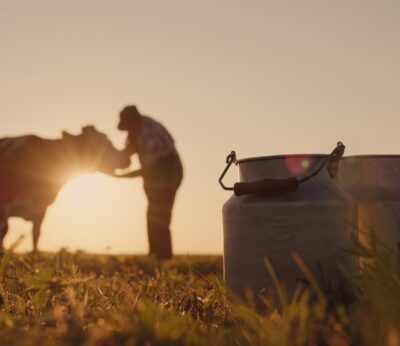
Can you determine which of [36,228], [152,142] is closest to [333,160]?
[152,142]

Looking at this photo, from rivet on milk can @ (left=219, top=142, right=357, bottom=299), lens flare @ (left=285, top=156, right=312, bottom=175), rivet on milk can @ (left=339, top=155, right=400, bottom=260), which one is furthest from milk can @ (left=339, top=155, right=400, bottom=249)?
lens flare @ (left=285, top=156, right=312, bottom=175)

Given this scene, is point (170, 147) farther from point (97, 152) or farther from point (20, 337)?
point (20, 337)

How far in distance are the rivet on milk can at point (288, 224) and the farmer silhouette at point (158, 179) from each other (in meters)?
7.08

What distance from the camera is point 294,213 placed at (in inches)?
108

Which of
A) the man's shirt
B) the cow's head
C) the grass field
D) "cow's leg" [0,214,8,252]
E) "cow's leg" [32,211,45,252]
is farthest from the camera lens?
the cow's head

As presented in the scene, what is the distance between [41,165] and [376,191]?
306 inches

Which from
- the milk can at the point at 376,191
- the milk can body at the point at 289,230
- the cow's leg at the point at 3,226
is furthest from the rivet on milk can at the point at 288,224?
the cow's leg at the point at 3,226

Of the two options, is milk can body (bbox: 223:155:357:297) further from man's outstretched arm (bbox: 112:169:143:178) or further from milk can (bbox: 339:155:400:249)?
man's outstretched arm (bbox: 112:169:143:178)

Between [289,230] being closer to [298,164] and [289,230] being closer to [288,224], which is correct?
[288,224]

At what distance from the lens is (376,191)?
3193 millimetres

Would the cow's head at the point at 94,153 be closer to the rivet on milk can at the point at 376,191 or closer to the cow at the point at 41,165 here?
the cow at the point at 41,165


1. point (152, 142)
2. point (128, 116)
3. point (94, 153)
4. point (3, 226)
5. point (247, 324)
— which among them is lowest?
point (3, 226)

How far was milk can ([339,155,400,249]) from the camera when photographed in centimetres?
310

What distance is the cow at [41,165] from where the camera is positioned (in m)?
9.47
